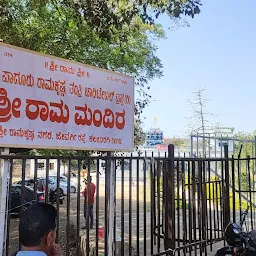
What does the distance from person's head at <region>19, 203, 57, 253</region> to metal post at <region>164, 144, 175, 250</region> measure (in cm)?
293

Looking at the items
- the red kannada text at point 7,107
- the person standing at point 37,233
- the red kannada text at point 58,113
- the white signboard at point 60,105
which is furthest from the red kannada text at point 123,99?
the person standing at point 37,233

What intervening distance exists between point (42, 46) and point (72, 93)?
8.18 metres

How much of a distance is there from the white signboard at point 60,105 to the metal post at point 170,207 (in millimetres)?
843

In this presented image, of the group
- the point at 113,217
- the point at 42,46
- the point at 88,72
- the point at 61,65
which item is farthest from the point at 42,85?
the point at 42,46

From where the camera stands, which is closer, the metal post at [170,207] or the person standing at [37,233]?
the person standing at [37,233]

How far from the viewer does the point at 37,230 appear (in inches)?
83.6

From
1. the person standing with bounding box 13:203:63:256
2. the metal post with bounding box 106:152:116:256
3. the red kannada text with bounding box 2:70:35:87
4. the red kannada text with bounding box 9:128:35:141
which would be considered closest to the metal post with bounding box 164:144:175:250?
the metal post with bounding box 106:152:116:256

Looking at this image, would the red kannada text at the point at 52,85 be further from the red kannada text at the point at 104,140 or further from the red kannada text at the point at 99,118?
the red kannada text at the point at 104,140

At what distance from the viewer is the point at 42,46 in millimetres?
11414

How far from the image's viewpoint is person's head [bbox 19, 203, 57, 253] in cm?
210

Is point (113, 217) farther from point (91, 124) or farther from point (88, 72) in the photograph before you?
point (88, 72)

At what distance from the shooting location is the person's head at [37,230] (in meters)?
2.10

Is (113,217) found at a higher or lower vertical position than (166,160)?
lower

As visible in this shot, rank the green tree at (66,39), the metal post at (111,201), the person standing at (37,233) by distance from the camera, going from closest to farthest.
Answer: the person standing at (37,233) < the metal post at (111,201) < the green tree at (66,39)
